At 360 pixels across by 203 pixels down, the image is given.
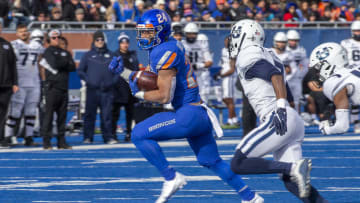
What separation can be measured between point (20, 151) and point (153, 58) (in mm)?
6065

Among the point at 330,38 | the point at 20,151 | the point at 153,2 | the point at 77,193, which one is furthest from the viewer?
the point at 153,2

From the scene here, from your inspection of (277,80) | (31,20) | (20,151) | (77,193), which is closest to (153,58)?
(277,80)

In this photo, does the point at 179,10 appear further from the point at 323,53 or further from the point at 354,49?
the point at 323,53

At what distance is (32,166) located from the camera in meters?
10.4

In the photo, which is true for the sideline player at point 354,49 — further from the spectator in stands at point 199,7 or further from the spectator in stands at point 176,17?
the spectator in stands at point 199,7

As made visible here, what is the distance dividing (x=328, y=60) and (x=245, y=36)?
0.73 m

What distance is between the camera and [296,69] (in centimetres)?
1570

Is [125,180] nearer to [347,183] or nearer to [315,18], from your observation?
[347,183]

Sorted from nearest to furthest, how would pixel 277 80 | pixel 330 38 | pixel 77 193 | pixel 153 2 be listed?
pixel 277 80 < pixel 77 193 < pixel 330 38 < pixel 153 2

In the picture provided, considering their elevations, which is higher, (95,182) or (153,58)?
(153,58)

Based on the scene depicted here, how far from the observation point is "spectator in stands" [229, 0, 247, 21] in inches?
754

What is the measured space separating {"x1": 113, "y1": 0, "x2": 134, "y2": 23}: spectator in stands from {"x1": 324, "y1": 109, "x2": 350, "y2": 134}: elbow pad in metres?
11.9

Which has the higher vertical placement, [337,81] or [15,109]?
[337,81]

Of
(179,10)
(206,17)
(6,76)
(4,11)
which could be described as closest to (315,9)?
(206,17)
